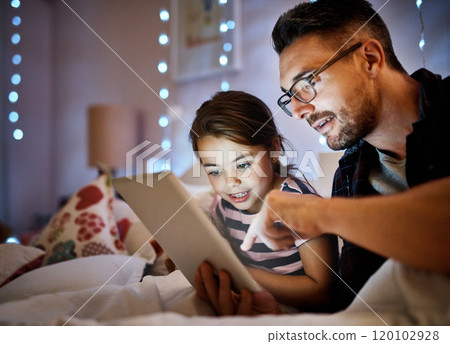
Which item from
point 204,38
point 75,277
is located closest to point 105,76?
point 204,38

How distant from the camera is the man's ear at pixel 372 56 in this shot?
55 centimetres

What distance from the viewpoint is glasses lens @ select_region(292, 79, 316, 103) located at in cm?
57

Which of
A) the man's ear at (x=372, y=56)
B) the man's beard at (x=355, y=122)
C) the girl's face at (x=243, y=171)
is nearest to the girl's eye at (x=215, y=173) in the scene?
the girl's face at (x=243, y=171)

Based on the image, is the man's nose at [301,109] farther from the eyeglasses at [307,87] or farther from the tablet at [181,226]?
the tablet at [181,226]

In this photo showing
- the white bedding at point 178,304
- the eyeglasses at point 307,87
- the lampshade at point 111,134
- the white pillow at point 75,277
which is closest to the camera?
the white bedding at point 178,304

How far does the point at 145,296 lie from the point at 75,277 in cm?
23

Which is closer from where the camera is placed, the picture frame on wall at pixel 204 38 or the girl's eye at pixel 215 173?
the girl's eye at pixel 215 173

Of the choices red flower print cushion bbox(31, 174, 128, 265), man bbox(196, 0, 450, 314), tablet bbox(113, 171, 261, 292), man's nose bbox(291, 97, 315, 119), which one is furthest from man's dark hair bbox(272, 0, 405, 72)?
red flower print cushion bbox(31, 174, 128, 265)

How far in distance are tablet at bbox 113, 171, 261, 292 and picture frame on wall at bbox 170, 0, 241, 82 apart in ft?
1.83

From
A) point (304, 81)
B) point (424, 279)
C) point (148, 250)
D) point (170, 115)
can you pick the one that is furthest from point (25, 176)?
point (424, 279)

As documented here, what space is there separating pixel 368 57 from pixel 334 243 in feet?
1.05

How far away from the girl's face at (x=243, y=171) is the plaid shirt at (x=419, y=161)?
15cm

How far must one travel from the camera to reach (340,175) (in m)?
0.63

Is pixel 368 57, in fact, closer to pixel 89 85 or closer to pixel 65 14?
pixel 89 85
